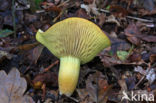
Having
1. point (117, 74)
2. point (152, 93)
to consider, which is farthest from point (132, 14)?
point (152, 93)

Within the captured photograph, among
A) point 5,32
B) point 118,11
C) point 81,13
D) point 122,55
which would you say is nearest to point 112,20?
point 118,11

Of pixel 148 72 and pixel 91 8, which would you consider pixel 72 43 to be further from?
pixel 91 8

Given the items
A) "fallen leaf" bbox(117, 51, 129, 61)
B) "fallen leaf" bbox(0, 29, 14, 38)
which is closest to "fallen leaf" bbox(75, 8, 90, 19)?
"fallen leaf" bbox(117, 51, 129, 61)

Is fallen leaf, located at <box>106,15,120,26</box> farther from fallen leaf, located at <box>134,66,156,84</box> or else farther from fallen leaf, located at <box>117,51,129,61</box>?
fallen leaf, located at <box>134,66,156,84</box>

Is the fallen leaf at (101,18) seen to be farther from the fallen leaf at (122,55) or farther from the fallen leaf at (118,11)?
the fallen leaf at (122,55)

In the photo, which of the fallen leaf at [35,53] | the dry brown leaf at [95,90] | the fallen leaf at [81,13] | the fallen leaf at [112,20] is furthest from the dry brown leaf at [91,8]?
the dry brown leaf at [95,90]

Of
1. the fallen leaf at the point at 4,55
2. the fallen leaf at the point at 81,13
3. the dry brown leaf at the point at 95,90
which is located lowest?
the dry brown leaf at the point at 95,90
